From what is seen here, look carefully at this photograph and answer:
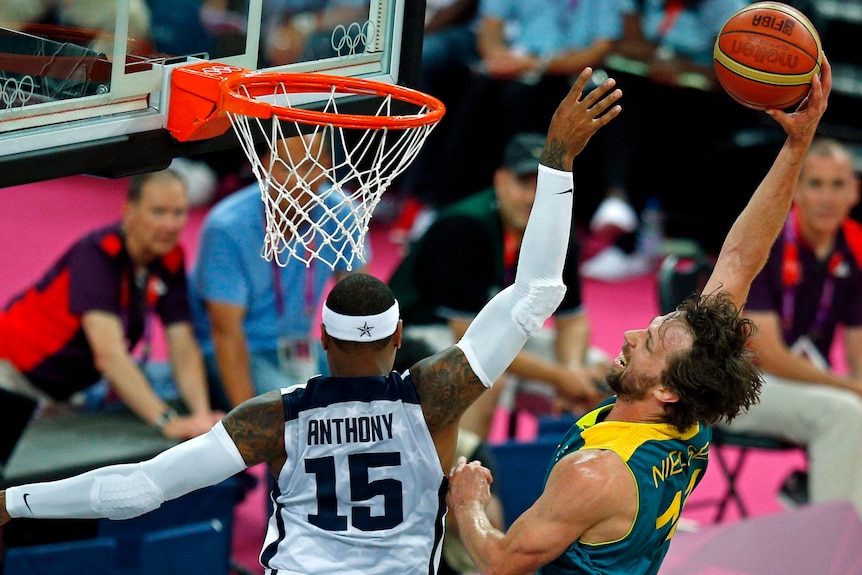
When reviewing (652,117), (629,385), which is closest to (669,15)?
(652,117)

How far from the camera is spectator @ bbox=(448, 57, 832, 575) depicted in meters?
3.21

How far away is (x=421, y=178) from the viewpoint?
10422 millimetres

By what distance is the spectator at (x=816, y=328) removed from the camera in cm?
596

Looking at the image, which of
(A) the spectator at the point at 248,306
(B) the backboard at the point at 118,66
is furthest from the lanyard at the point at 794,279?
(B) the backboard at the point at 118,66

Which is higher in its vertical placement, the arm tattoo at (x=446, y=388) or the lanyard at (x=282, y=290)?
the arm tattoo at (x=446, y=388)

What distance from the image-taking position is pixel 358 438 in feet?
11.2

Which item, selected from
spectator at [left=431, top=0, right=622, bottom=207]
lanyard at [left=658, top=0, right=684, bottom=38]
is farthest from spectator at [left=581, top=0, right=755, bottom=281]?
spectator at [left=431, top=0, right=622, bottom=207]

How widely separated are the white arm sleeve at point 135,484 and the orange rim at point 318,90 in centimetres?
94

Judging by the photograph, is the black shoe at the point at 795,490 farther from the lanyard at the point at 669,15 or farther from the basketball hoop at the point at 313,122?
the lanyard at the point at 669,15

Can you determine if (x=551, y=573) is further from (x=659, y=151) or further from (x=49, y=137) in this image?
(x=659, y=151)

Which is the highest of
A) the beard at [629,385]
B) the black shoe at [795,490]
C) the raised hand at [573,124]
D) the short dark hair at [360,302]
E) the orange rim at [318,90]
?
the raised hand at [573,124]

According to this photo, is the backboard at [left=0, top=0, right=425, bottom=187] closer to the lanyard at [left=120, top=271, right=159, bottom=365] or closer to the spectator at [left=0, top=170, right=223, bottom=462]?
the spectator at [left=0, top=170, right=223, bottom=462]

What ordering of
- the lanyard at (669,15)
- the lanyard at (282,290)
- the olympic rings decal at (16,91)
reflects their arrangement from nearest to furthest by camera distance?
the olympic rings decal at (16,91)
the lanyard at (282,290)
the lanyard at (669,15)

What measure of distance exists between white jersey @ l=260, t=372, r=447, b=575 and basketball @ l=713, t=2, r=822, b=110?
1.43m
